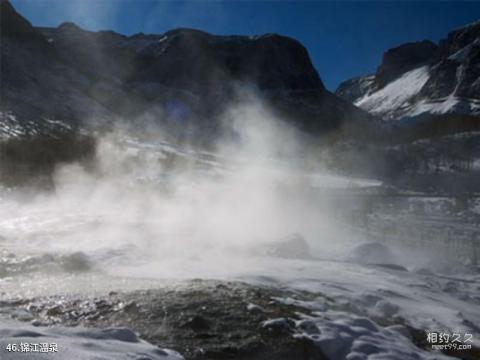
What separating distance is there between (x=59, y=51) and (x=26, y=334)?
91.1 metres

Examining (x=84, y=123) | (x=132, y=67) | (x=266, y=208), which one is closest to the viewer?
(x=266, y=208)

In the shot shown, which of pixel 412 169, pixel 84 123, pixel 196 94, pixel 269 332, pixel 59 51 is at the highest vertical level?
pixel 59 51

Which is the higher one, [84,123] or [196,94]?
[196,94]

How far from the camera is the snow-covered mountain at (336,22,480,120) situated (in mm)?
114438

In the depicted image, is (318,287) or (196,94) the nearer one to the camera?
(318,287)

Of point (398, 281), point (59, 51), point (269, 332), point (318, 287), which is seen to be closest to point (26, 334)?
point (269, 332)

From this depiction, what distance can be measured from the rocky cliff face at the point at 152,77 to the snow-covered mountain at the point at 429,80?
31191 mm

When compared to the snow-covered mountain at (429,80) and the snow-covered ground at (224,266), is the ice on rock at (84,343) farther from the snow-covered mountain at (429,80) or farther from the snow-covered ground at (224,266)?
the snow-covered mountain at (429,80)

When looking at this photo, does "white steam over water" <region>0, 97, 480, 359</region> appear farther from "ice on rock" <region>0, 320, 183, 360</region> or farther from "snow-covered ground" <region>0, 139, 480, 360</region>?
"ice on rock" <region>0, 320, 183, 360</region>

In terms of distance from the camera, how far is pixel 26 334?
16.7 ft

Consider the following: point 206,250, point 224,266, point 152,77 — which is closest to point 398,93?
point 152,77

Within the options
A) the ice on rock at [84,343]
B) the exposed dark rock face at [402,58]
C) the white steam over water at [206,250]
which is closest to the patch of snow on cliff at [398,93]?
the exposed dark rock face at [402,58]

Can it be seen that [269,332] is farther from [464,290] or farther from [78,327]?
[464,290]

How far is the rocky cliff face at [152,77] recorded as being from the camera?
206 feet
